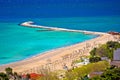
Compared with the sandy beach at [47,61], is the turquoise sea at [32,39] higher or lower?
higher

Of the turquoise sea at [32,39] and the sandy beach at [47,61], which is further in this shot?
the turquoise sea at [32,39]

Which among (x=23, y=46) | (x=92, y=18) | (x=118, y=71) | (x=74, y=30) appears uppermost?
(x=92, y=18)

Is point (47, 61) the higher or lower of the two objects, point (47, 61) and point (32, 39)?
the lower

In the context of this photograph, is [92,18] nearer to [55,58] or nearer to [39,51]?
[39,51]

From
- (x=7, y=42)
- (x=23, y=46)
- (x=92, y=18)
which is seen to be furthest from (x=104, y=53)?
(x=92, y=18)

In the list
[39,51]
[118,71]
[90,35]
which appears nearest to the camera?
[118,71]

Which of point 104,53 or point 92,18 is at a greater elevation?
point 92,18

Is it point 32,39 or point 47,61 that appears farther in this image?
point 32,39

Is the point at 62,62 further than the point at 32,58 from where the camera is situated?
No

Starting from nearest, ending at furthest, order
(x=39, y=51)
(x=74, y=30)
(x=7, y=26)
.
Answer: (x=39, y=51) → (x=74, y=30) → (x=7, y=26)

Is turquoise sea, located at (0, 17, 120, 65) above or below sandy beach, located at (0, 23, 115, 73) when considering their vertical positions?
above

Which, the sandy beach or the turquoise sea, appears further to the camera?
the turquoise sea
